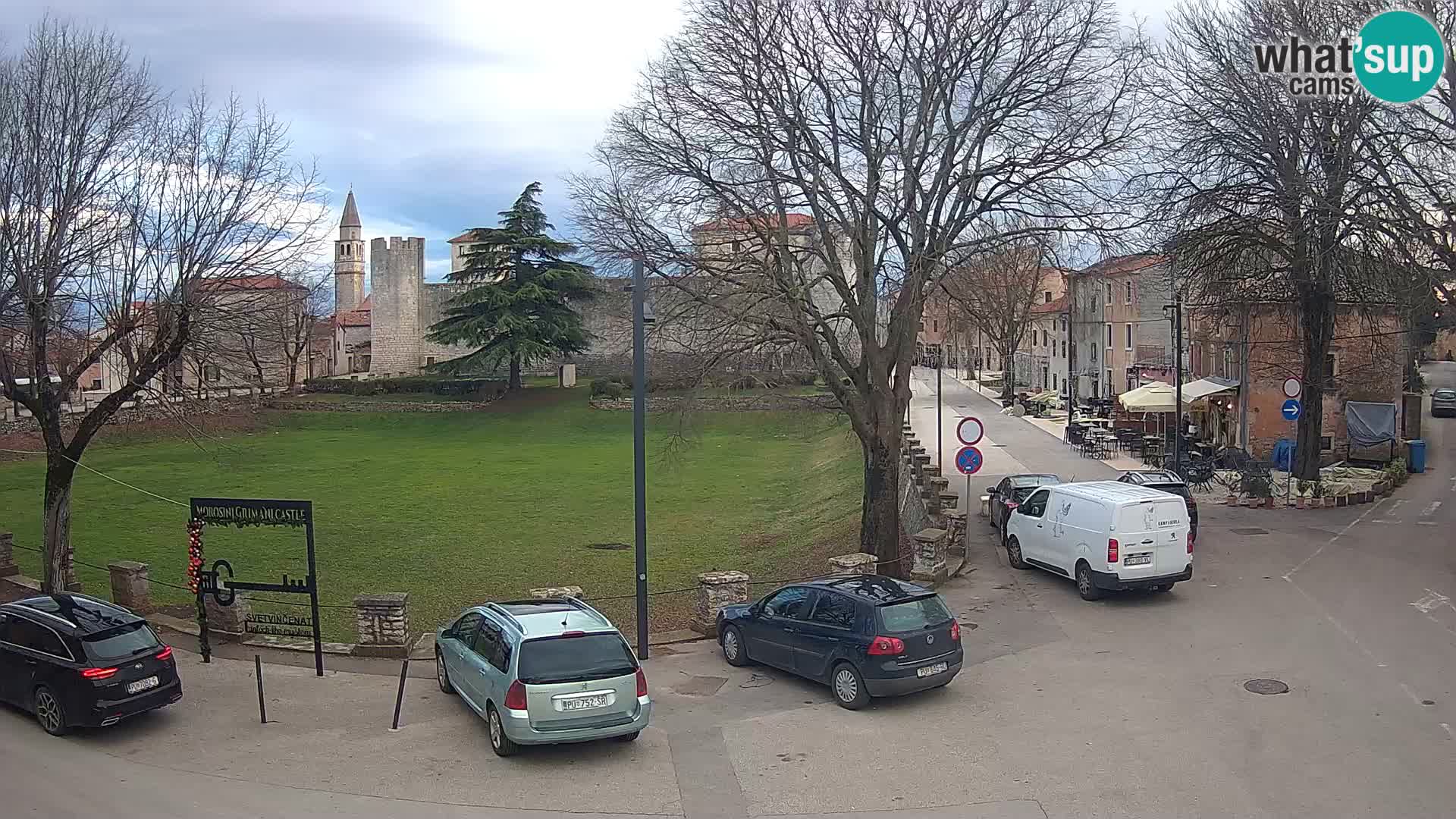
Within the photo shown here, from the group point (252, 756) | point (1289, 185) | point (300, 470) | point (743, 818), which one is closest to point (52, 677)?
point (252, 756)

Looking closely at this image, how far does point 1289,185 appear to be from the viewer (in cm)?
2338

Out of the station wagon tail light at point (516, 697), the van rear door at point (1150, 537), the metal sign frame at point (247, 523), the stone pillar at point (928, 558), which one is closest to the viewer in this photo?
the station wagon tail light at point (516, 697)

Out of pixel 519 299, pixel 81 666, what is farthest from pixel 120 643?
pixel 519 299

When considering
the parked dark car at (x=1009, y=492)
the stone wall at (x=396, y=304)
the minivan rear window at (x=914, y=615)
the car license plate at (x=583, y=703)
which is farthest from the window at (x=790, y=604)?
the stone wall at (x=396, y=304)

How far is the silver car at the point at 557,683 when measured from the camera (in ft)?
34.5

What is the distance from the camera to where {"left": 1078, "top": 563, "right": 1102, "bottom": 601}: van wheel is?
1709cm

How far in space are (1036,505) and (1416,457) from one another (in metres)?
20.1

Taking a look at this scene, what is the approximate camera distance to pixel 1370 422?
34812 mm

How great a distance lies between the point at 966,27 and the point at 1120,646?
10589 millimetres

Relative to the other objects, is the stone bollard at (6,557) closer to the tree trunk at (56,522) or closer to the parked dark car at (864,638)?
the tree trunk at (56,522)

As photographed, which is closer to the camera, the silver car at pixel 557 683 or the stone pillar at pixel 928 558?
the silver car at pixel 557 683

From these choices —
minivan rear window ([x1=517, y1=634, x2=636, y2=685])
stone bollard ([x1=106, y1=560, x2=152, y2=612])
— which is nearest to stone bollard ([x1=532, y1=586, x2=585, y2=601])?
minivan rear window ([x1=517, y1=634, x2=636, y2=685])

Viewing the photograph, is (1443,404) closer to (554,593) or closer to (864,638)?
(864,638)

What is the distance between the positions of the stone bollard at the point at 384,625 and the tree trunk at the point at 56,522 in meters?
6.76
